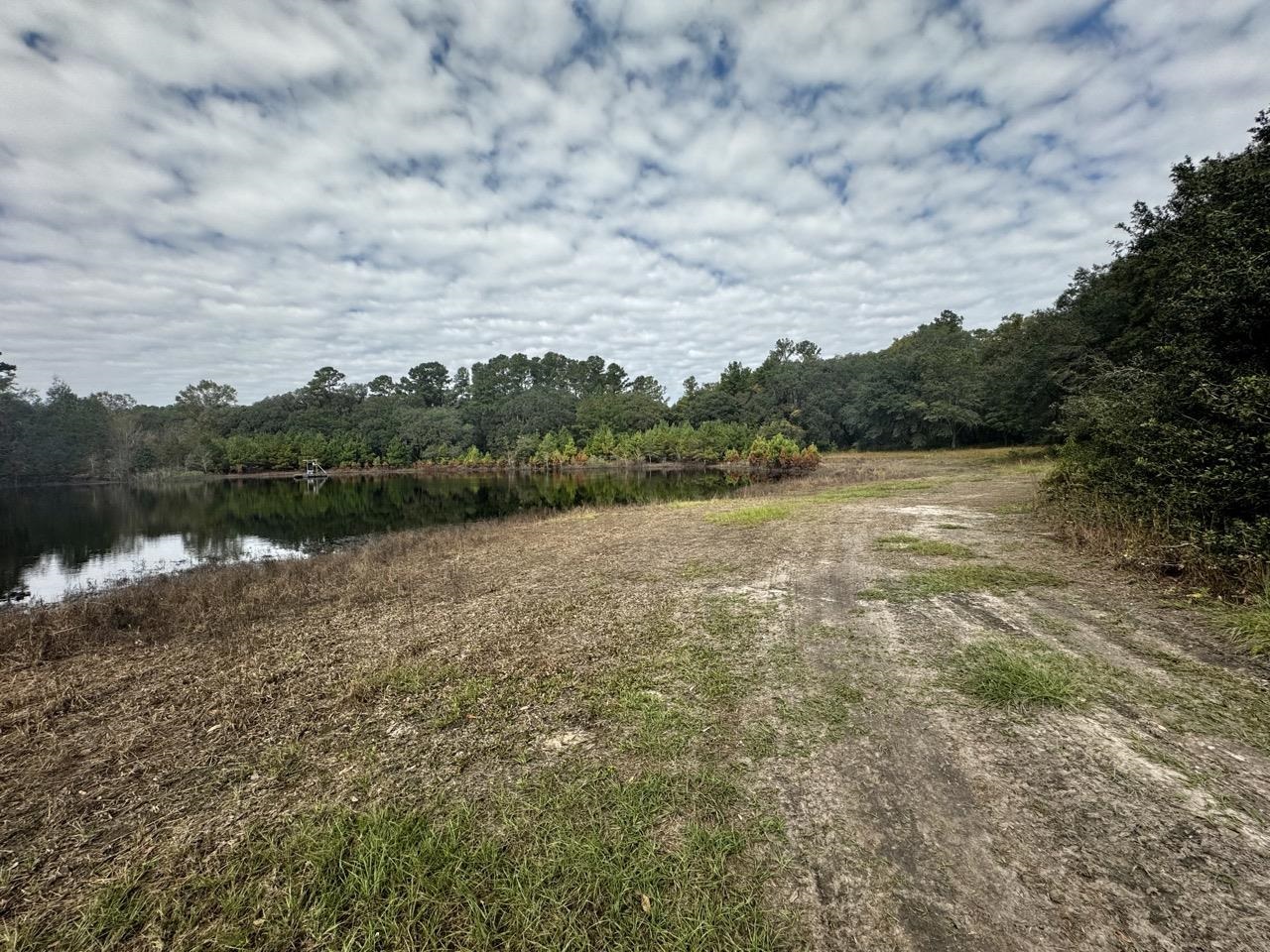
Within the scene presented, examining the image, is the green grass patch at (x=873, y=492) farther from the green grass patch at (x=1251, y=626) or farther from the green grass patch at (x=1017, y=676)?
the green grass patch at (x=1017, y=676)

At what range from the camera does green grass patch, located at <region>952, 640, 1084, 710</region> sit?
156 inches

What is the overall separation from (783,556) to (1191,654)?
216 inches

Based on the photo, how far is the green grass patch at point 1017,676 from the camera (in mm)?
3965

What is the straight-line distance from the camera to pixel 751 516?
15430mm

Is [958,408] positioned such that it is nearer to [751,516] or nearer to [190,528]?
[751,516]

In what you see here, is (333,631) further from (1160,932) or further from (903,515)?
(903,515)

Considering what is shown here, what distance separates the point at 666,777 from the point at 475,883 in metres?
1.24

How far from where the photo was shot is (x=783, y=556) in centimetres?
963

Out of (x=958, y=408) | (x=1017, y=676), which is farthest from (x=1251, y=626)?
(x=958, y=408)

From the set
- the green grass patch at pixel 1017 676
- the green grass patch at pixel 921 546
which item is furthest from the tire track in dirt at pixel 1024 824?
the green grass patch at pixel 921 546

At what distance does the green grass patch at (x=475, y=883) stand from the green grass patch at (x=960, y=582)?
4.75 metres

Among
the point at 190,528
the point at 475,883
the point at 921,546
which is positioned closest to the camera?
the point at 475,883

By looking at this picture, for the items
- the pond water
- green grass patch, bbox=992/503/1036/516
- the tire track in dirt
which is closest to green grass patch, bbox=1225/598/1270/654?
the tire track in dirt

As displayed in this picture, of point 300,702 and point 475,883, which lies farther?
point 300,702
